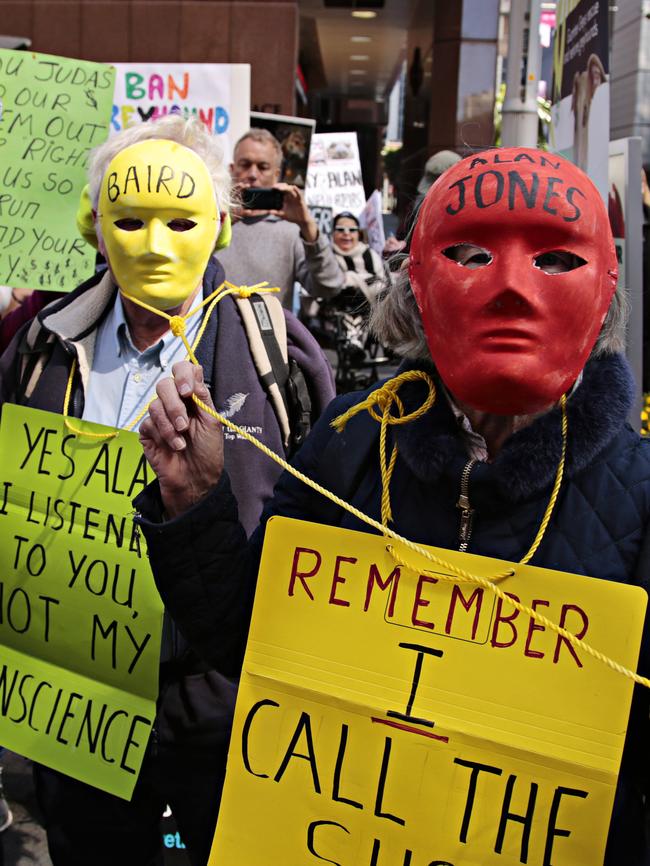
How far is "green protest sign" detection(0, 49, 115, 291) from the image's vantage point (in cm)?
290

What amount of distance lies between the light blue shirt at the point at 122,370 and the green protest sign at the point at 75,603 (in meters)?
0.14

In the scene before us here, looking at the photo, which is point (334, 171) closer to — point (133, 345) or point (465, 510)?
point (133, 345)

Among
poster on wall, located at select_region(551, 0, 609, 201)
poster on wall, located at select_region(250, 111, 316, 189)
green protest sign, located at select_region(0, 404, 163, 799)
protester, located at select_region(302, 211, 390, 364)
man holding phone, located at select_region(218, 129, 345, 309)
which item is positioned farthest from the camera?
protester, located at select_region(302, 211, 390, 364)

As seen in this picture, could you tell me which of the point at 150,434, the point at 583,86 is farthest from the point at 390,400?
the point at 583,86

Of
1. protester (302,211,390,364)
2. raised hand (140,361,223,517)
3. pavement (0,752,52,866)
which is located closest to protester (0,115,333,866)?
raised hand (140,361,223,517)

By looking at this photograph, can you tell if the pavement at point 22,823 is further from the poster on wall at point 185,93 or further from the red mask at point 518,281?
the poster on wall at point 185,93

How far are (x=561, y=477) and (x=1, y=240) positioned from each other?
2158mm

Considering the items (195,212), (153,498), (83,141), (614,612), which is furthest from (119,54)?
(614,612)

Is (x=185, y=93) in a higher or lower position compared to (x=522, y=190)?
higher

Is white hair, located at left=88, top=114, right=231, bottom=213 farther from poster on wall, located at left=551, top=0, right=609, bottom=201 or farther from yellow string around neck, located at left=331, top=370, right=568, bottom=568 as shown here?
poster on wall, located at left=551, top=0, right=609, bottom=201

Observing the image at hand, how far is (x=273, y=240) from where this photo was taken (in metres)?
4.31

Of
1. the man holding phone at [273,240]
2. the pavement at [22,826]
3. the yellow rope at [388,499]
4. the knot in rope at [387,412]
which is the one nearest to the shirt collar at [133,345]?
the yellow rope at [388,499]

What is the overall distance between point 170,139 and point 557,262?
1235 mm

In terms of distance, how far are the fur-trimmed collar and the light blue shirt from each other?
905mm
